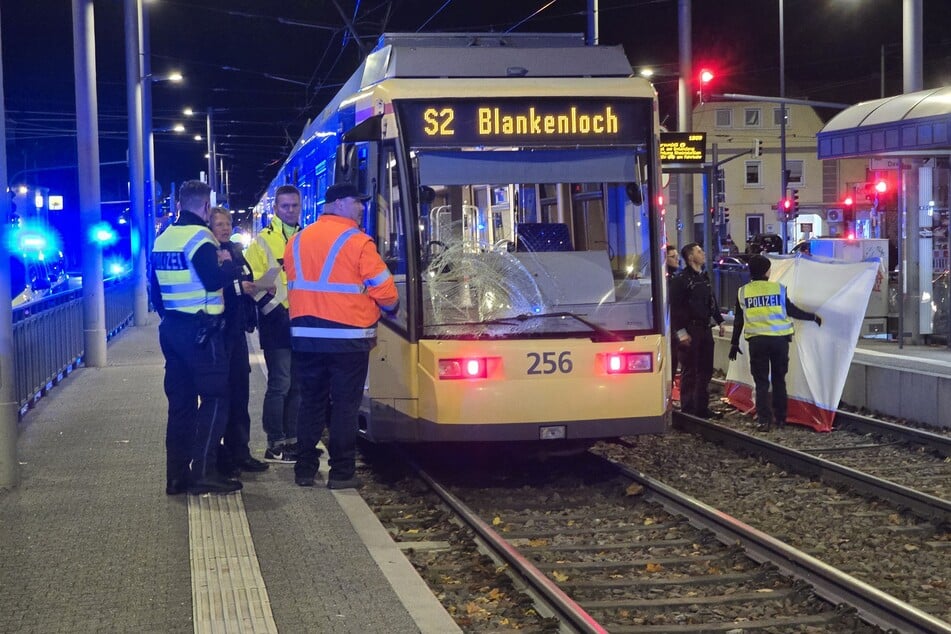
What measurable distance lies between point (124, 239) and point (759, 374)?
42718 mm

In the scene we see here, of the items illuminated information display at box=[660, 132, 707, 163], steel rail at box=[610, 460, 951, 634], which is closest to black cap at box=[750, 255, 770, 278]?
steel rail at box=[610, 460, 951, 634]

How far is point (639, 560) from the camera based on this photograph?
7688mm

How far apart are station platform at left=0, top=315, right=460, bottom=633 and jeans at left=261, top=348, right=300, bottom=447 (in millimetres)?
343

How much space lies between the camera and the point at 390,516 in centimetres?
904

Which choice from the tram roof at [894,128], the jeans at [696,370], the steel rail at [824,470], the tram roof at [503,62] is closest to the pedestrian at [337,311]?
the tram roof at [503,62]

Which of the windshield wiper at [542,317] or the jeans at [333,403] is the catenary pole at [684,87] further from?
the jeans at [333,403]

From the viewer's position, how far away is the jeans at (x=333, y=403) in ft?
29.2

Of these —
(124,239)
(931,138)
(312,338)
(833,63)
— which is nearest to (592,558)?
(312,338)

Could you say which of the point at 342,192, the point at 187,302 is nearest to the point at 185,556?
the point at 187,302

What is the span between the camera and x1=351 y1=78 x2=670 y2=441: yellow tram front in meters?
9.18

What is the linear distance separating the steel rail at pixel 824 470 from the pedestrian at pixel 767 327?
2.35 feet

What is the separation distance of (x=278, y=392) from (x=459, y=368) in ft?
5.78

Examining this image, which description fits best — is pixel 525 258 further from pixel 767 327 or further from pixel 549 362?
pixel 767 327

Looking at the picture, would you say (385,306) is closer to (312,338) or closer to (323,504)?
(312,338)
